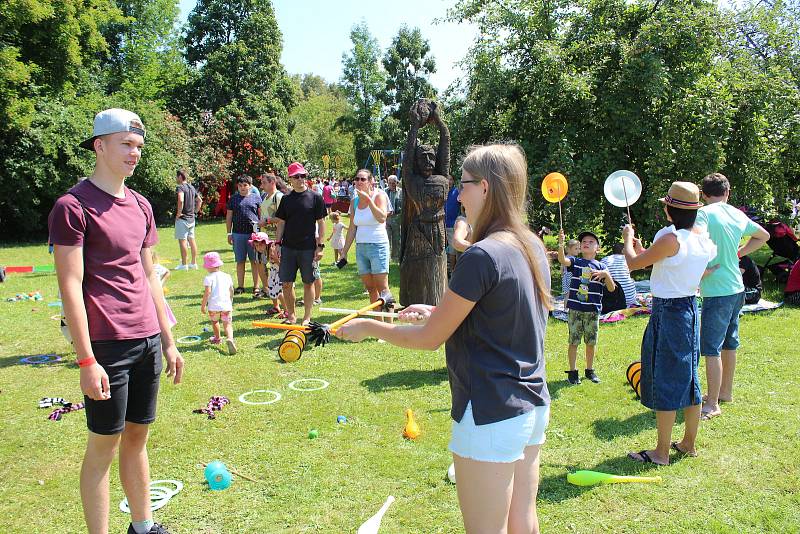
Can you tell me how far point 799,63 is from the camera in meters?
10.9

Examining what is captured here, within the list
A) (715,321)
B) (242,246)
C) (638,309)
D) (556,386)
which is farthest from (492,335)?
(242,246)

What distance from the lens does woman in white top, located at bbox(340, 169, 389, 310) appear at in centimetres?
751

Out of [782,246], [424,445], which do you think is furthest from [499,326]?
[782,246]

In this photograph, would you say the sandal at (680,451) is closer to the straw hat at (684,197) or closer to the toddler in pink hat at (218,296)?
the straw hat at (684,197)

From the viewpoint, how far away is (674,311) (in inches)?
163

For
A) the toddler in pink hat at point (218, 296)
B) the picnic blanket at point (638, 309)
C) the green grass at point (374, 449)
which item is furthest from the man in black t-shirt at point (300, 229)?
the picnic blanket at point (638, 309)

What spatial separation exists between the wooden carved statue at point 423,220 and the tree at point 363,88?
35676 millimetres

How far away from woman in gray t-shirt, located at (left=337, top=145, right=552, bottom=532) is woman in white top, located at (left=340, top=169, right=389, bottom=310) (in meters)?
5.17

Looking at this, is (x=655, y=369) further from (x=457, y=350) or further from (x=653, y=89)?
(x=653, y=89)

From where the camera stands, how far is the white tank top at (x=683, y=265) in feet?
13.4

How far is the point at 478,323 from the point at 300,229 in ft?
19.7

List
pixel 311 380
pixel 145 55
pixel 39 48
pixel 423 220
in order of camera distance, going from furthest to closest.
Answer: pixel 145 55, pixel 39 48, pixel 423 220, pixel 311 380

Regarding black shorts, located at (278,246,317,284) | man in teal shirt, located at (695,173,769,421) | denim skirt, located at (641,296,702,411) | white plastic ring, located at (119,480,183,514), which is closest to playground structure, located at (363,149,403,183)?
black shorts, located at (278,246,317,284)

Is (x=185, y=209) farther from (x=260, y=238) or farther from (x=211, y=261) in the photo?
(x=211, y=261)
